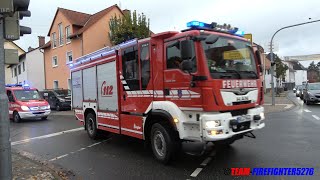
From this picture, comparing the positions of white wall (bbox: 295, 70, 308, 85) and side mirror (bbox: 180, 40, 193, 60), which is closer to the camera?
side mirror (bbox: 180, 40, 193, 60)

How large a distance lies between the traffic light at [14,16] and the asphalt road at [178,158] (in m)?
3.10

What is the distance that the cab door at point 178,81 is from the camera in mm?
7008

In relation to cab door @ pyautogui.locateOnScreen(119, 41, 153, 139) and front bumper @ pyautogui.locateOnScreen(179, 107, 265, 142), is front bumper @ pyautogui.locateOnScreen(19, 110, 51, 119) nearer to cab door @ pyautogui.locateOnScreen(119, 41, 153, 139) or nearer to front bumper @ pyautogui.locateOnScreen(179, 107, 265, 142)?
cab door @ pyautogui.locateOnScreen(119, 41, 153, 139)

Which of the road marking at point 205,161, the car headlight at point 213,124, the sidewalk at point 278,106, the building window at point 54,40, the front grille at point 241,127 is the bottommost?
the road marking at point 205,161

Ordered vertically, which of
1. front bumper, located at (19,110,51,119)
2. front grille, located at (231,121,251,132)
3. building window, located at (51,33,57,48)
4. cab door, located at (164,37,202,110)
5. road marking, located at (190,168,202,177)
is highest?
building window, located at (51,33,57,48)

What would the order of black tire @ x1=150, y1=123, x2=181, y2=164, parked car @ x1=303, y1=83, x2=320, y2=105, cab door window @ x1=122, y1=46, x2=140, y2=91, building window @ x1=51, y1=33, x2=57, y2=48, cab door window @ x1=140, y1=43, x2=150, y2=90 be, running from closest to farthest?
black tire @ x1=150, y1=123, x2=181, y2=164, cab door window @ x1=140, y1=43, x2=150, y2=90, cab door window @ x1=122, y1=46, x2=140, y2=91, parked car @ x1=303, y1=83, x2=320, y2=105, building window @ x1=51, y1=33, x2=57, y2=48

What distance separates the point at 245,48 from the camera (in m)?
8.00

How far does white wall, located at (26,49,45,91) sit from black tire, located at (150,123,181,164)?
3678cm

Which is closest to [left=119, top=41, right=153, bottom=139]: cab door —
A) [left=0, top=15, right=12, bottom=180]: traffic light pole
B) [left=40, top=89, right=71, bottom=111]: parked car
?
[left=0, top=15, right=12, bottom=180]: traffic light pole

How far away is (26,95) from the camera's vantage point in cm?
2033

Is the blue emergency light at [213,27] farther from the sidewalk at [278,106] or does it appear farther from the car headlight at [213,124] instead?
the sidewalk at [278,106]

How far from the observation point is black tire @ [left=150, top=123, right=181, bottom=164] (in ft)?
24.7

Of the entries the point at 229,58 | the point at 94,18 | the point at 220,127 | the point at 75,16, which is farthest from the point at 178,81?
the point at 75,16

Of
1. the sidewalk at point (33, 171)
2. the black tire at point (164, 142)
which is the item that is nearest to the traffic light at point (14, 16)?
the sidewalk at point (33, 171)
